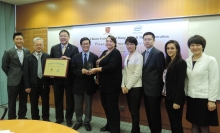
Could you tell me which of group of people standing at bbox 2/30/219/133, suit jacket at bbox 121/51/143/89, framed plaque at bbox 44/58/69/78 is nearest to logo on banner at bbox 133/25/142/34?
group of people standing at bbox 2/30/219/133

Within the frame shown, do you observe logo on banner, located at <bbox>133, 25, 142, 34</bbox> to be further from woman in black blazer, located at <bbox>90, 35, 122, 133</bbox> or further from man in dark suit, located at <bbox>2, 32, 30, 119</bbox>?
man in dark suit, located at <bbox>2, 32, 30, 119</bbox>

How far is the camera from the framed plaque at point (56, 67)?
2930mm

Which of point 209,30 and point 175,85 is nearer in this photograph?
point 175,85

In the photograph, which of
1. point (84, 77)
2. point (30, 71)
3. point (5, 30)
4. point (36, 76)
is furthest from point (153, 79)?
point (5, 30)

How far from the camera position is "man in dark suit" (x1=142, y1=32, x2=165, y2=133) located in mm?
2449

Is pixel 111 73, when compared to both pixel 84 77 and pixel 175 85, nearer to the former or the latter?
pixel 84 77

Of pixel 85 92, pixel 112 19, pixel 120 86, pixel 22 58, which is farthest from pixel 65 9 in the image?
pixel 120 86

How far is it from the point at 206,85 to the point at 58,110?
2559 millimetres

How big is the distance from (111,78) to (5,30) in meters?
3.64

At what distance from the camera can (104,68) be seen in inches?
103

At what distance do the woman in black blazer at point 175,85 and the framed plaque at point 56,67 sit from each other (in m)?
1.69

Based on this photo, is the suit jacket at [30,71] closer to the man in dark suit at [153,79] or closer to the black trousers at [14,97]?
the black trousers at [14,97]

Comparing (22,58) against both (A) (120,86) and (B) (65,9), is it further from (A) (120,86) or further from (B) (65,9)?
(A) (120,86)

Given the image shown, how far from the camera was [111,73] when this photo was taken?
2.65 meters
